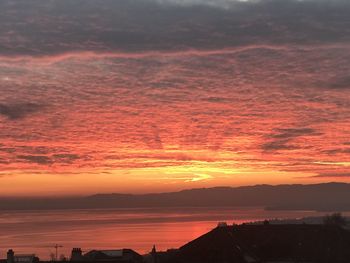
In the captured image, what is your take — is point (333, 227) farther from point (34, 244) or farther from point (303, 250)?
point (34, 244)

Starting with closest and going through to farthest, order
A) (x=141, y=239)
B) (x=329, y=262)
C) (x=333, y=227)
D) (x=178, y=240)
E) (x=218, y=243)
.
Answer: (x=329, y=262), (x=218, y=243), (x=333, y=227), (x=178, y=240), (x=141, y=239)

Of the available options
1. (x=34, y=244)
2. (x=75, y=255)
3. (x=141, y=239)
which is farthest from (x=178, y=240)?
(x=75, y=255)

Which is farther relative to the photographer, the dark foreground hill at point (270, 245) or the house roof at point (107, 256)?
the house roof at point (107, 256)

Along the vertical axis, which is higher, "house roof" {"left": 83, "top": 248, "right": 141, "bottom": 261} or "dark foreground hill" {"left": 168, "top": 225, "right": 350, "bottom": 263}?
"house roof" {"left": 83, "top": 248, "right": 141, "bottom": 261}

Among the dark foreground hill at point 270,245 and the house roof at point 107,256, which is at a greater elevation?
the house roof at point 107,256

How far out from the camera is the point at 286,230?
1919 inches

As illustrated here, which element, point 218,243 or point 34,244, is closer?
point 218,243

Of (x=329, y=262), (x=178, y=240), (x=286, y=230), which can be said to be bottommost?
(x=329, y=262)

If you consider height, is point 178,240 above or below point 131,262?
above

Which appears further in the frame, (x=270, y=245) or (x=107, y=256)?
(x=107, y=256)

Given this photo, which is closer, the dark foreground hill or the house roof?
the dark foreground hill

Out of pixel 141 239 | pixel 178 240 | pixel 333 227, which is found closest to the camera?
pixel 333 227

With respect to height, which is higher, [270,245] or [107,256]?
[107,256]

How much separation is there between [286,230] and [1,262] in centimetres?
2323
